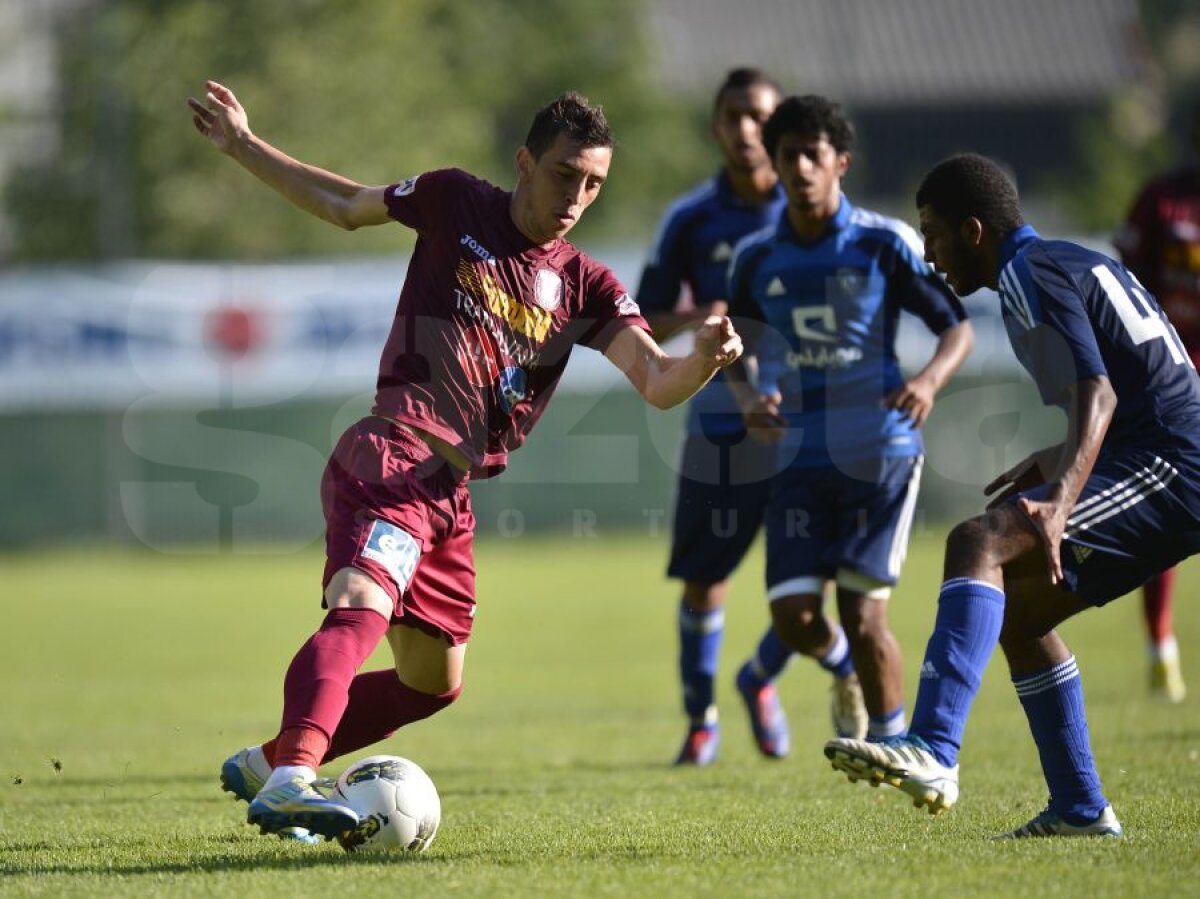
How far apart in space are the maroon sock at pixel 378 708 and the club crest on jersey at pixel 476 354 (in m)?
1.11

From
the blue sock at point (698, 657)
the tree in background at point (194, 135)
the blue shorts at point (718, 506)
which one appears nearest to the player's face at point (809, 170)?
the blue shorts at point (718, 506)

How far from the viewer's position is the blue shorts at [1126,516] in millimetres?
5129

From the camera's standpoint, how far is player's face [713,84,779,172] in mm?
8188

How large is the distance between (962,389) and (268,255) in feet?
36.8

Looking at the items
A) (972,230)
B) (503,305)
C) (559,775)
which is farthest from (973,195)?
(559,775)

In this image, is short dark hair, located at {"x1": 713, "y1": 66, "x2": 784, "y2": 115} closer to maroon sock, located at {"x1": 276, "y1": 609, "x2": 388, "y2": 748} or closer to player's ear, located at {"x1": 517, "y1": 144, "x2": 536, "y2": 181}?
player's ear, located at {"x1": 517, "y1": 144, "x2": 536, "y2": 181}

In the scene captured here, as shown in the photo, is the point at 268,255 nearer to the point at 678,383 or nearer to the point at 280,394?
the point at 280,394

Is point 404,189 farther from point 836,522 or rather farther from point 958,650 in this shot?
point 836,522

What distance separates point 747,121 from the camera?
821cm

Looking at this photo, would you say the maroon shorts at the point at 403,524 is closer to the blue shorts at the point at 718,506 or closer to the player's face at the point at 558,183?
the player's face at the point at 558,183

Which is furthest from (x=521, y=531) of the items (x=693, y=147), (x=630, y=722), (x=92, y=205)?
(x=630, y=722)

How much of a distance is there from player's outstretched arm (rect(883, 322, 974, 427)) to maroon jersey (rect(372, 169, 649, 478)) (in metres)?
1.70

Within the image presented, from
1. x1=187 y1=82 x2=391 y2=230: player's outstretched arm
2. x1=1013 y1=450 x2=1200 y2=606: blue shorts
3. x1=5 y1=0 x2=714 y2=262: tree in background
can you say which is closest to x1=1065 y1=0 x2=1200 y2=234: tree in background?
x1=5 y1=0 x2=714 y2=262: tree in background

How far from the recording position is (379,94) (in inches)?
1069
